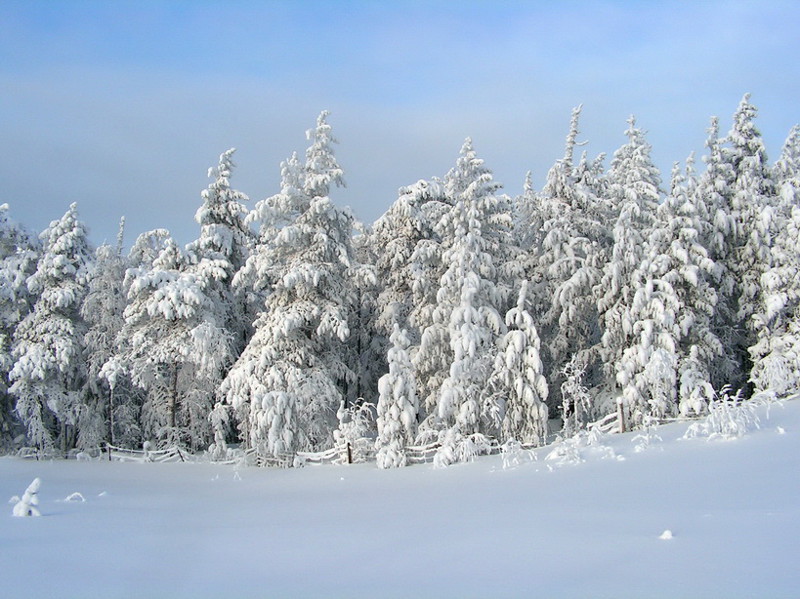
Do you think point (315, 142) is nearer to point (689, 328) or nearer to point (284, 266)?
point (284, 266)

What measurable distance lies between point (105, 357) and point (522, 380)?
18913 millimetres

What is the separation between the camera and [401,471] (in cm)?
1945

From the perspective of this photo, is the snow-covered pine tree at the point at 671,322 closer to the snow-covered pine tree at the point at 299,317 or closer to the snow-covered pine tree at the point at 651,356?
the snow-covered pine tree at the point at 651,356

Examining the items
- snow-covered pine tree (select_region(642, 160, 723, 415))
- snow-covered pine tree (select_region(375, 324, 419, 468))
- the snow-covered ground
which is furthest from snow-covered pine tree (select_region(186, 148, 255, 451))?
snow-covered pine tree (select_region(642, 160, 723, 415))

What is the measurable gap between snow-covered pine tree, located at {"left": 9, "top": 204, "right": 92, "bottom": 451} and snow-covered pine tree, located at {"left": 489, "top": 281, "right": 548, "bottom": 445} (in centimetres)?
1907

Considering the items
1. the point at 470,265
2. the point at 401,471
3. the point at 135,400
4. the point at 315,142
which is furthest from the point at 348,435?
the point at 135,400

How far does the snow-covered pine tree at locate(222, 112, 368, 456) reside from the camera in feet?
76.0

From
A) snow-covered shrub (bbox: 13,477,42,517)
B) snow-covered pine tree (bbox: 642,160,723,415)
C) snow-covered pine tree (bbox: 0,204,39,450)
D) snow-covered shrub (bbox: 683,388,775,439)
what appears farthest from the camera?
snow-covered pine tree (bbox: 0,204,39,450)

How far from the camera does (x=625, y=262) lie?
24.2 m

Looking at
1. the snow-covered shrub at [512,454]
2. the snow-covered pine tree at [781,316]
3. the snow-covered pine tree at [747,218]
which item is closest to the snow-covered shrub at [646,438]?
the snow-covered shrub at [512,454]

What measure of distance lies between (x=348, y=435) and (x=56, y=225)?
17.8 m

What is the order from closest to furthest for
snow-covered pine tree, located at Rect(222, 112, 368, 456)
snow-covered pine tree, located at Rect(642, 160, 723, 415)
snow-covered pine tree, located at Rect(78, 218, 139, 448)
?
snow-covered pine tree, located at Rect(642, 160, 723, 415)
snow-covered pine tree, located at Rect(222, 112, 368, 456)
snow-covered pine tree, located at Rect(78, 218, 139, 448)

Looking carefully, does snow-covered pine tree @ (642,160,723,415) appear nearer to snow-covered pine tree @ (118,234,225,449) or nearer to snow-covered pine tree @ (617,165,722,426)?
snow-covered pine tree @ (617,165,722,426)

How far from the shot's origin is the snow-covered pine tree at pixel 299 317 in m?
23.2
